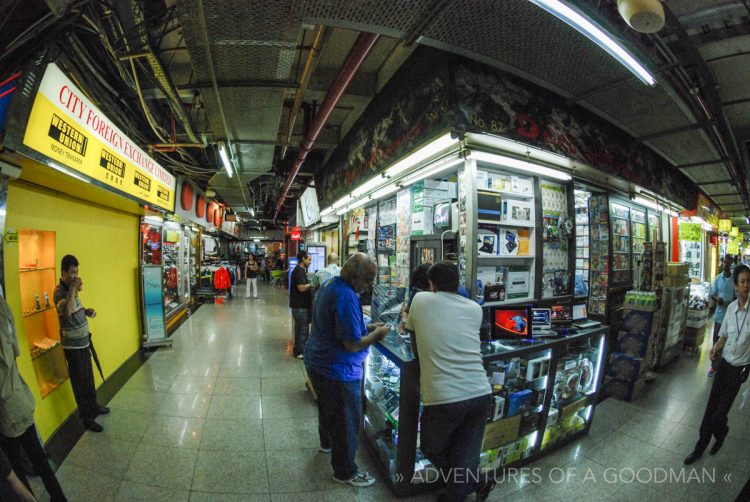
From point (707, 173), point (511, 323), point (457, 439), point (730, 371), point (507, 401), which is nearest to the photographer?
point (457, 439)

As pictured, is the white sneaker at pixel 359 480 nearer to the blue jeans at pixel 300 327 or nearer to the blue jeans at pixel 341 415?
the blue jeans at pixel 341 415

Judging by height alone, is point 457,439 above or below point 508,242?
below

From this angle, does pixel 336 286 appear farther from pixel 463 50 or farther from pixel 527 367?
pixel 463 50

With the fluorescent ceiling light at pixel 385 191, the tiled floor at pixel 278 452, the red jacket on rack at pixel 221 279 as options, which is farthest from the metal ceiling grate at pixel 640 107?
the red jacket on rack at pixel 221 279

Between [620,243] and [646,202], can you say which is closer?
[620,243]

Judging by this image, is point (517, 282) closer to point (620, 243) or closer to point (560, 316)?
point (560, 316)

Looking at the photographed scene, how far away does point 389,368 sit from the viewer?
294 cm

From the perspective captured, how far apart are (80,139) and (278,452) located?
3.31m

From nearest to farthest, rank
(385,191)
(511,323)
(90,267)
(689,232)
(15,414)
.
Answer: (15,414) < (511,323) < (90,267) < (385,191) < (689,232)

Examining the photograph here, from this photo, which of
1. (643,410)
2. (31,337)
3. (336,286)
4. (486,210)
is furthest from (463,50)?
(31,337)

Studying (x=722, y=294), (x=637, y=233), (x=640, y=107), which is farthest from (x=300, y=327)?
(x=722, y=294)

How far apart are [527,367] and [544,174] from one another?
2250mm

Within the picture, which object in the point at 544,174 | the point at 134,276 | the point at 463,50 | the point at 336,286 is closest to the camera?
the point at 336,286

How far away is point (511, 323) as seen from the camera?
276 cm
